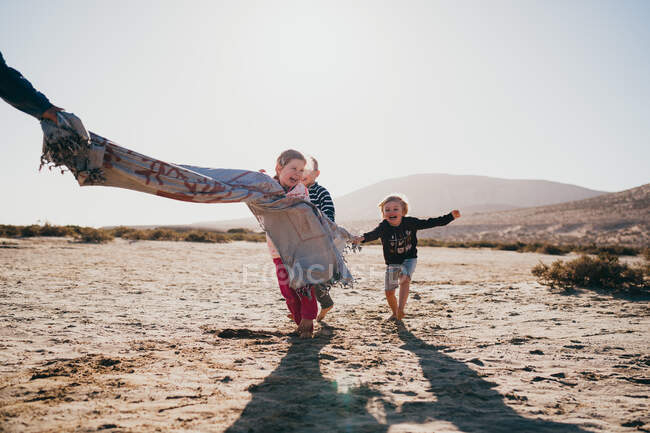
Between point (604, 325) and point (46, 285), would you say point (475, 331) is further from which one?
point (46, 285)

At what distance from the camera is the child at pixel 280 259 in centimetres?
407

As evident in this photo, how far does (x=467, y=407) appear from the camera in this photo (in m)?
2.46

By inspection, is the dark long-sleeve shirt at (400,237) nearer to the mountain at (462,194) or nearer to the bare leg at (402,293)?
the bare leg at (402,293)

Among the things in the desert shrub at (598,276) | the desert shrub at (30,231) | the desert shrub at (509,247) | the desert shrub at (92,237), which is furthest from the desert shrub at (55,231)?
the desert shrub at (509,247)

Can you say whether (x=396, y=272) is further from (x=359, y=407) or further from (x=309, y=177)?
(x=359, y=407)

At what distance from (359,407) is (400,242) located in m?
2.91

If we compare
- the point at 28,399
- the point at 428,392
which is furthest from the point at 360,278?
the point at 28,399

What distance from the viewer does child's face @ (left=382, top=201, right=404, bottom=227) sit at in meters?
5.11

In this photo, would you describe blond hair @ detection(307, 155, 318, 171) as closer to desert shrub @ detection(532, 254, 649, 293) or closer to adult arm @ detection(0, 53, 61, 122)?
adult arm @ detection(0, 53, 61, 122)

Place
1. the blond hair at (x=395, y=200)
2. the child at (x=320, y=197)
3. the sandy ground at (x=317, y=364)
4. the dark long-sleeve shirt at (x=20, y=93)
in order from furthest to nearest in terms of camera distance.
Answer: the blond hair at (x=395, y=200)
the child at (x=320, y=197)
the dark long-sleeve shirt at (x=20, y=93)
the sandy ground at (x=317, y=364)

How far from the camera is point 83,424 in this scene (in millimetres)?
2115

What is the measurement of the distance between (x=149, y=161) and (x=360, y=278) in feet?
23.2

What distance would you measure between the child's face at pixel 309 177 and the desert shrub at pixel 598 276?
5.19 m

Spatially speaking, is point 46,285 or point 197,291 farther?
point 197,291
